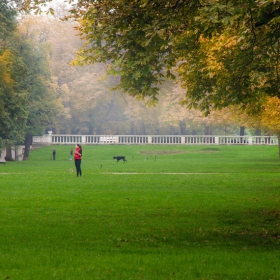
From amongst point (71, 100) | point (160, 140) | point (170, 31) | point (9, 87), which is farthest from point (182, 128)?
point (170, 31)

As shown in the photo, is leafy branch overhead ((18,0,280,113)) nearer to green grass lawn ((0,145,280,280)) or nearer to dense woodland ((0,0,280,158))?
green grass lawn ((0,145,280,280))

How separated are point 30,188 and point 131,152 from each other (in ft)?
139

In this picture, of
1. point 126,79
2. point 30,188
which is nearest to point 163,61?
point 126,79

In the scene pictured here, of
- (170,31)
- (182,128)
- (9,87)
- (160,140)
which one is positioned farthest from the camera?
(182,128)

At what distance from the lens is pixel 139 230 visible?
13203mm

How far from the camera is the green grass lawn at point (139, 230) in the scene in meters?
9.26

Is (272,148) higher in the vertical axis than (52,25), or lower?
lower

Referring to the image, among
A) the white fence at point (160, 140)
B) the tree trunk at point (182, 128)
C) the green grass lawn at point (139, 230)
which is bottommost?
the green grass lawn at point (139, 230)

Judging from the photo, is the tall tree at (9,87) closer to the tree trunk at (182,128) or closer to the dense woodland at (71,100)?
the dense woodland at (71,100)

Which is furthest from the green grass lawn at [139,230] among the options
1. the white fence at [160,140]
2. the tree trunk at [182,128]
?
the tree trunk at [182,128]

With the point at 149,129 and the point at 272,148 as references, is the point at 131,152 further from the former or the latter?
the point at 149,129

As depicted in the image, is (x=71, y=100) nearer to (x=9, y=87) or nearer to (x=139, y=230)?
(x=9, y=87)

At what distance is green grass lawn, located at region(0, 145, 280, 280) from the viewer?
926cm

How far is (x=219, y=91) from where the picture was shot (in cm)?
1934
